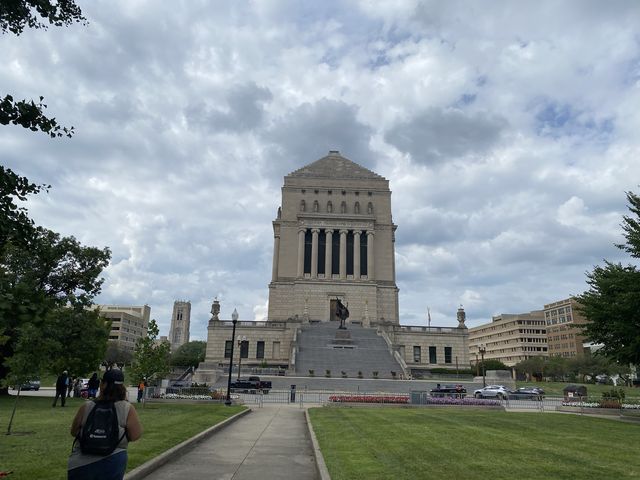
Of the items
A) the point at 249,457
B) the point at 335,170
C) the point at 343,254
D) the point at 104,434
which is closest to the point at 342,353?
the point at 343,254

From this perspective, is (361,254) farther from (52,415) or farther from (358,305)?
(52,415)

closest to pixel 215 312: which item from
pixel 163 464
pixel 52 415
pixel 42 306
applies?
pixel 52 415

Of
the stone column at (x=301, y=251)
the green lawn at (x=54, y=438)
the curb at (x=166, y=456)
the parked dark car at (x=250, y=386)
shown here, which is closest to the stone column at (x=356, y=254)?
the stone column at (x=301, y=251)

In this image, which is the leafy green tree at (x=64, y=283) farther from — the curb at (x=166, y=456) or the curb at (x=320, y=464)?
the curb at (x=320, y=464)

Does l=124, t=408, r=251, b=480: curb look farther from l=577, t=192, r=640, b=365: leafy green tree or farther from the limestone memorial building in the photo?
the limestone memorial building

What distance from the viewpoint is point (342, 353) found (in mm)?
58656

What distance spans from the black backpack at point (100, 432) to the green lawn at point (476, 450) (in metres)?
4.95

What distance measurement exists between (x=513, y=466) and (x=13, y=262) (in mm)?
29666

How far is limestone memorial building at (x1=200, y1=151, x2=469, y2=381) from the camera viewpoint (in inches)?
2397

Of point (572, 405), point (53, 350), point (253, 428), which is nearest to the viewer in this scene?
point (253, 428)

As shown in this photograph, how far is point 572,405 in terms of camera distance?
97.2 ft

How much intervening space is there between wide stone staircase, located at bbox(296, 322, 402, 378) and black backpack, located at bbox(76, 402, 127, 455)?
1894 inches

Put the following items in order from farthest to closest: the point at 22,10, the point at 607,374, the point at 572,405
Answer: the point at 607,374, the point at 572,405, the point at 22,10

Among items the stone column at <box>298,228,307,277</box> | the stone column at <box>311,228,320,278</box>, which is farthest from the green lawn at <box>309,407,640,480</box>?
the stone column at <box>311,228,320,278</box>
